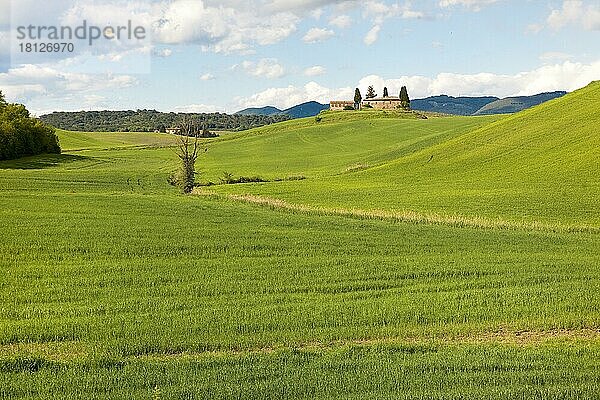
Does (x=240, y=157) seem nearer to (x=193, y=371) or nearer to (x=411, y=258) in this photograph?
(x=411, y=258)

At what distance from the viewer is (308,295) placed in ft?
61.8

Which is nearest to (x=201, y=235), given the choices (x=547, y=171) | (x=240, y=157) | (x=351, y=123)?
(x=547, y=171)

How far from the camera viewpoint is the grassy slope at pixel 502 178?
1606 inches

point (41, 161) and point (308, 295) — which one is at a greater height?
point (41, 161)

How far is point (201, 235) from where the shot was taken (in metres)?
28.3

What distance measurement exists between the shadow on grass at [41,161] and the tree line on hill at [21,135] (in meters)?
1.77

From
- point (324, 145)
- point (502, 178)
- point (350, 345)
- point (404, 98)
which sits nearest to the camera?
point (350, 345)

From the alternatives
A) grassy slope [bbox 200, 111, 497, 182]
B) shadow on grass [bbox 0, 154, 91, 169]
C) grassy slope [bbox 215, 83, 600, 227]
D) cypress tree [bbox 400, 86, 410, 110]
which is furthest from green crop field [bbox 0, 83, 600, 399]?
cypress tree [bbox 400, 86, 410, 110]

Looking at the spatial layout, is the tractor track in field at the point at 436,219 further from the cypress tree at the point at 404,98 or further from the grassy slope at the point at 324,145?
the cypress tree at the point at 404,98

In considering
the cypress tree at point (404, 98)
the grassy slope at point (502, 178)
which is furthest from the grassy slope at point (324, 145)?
the cypress tree at point (404, 98)

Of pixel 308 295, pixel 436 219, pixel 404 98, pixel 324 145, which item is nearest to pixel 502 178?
pixel 436 219

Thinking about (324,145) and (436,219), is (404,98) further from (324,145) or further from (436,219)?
(436,219)

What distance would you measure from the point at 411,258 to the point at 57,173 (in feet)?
187

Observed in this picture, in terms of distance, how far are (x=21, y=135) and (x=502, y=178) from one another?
73723mm
